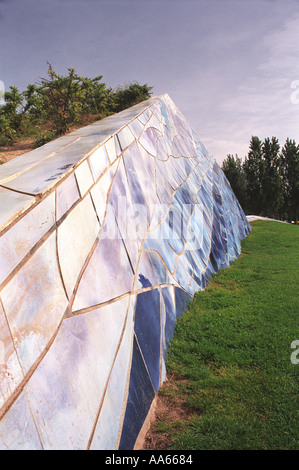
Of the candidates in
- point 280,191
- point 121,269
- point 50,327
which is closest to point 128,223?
point 121,269

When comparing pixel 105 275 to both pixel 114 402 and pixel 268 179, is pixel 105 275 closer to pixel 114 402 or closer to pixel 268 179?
pixel 114 402

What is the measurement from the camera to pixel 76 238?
2.21 meters

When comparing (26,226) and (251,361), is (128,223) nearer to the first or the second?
(26,226)

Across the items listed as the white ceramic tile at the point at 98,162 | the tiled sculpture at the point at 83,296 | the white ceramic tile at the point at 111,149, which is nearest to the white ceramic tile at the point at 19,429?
the tiled sculpture at the point at 83,296

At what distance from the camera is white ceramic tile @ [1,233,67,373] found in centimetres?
155

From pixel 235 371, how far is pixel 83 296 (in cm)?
166

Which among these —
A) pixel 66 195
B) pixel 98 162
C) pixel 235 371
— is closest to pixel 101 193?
pixel 98 162

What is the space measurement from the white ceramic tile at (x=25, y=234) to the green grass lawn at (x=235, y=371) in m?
1.64

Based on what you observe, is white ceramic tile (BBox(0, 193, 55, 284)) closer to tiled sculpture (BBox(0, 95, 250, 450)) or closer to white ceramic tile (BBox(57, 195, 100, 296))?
tiled sculpture (BBox(0, 95, 250, 450))

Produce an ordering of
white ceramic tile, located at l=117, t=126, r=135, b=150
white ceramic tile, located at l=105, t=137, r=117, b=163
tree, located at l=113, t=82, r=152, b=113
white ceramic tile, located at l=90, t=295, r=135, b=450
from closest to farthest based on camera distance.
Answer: white ceramic tile, located at l=90, t=295, r=135, b=450
white ceramic tile, located at l=105, t=137, r=117, b=163
white ceramic tile, located at l=117, t=126, r=135, b=150
tree, located at l=113, t=82, r=152, b=113

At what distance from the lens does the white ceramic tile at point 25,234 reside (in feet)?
5.40

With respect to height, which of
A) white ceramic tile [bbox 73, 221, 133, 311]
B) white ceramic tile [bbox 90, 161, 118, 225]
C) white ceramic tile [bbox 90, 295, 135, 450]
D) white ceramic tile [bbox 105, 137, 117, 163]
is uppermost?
white ceramic tile [bbox 105, 137, 117, 163]

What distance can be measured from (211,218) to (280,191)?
20543 mm

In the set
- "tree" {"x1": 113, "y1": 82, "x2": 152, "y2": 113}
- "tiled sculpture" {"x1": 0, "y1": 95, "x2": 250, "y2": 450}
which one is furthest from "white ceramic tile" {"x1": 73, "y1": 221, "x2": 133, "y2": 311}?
"tree" {"x1": 113, "y1": 82, "x2": 152, "y2": 113}
